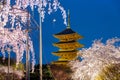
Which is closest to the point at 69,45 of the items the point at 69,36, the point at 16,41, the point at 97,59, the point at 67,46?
the point at 67,46

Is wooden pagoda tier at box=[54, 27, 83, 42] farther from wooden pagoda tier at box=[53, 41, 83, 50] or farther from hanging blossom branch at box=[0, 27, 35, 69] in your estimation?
hanging blossom branch at box=[0, 27, 35, 69]

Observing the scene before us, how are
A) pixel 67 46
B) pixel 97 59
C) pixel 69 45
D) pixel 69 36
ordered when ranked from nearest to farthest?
pixel 97 59
pixel 69 45
pixel 67 46
pixel 69 36

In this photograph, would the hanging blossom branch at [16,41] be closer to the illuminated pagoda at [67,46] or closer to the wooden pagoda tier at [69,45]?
the illuminated pagoda at [67,46]

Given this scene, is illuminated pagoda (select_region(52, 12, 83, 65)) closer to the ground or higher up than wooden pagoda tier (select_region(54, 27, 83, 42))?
closer to the ground

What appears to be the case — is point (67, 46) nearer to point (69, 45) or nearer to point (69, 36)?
point (69, 45)

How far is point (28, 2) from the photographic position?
1048cm

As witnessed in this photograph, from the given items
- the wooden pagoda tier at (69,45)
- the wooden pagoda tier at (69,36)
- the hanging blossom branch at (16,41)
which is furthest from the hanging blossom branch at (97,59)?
the wooden pagoda tier at (69,36)

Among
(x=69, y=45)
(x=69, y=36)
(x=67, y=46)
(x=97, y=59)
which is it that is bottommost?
(x=97, y=59)

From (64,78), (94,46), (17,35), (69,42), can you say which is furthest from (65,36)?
(17,35)

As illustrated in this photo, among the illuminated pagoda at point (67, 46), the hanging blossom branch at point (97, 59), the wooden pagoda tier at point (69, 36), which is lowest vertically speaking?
the hanging blossom branch at point (97, 59)

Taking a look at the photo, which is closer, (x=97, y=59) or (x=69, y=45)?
(x=97, y=59)

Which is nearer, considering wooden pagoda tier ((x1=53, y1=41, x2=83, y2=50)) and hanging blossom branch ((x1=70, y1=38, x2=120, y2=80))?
hanging blossom branch ((x1=70, y1=38, x2=120, y2=80))

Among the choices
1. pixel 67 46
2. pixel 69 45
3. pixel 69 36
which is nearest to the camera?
pixel 69 45

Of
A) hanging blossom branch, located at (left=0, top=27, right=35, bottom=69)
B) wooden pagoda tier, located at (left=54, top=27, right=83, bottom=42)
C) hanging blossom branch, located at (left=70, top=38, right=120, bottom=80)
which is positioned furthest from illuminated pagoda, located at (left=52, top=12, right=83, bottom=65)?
hanging blossom branch, located at (left=0, top=27, right=35, bottom=69)
